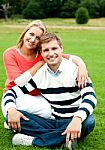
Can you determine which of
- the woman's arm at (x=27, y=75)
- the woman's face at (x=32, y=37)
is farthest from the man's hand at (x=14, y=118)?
the woman's face at (x=32, y=37)

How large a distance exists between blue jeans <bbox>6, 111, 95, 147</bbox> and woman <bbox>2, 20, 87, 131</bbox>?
11 centimetres

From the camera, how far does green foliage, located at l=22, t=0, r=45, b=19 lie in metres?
69.6

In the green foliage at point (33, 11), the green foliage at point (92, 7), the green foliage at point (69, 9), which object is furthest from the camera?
the green foliage at point (69, 9)

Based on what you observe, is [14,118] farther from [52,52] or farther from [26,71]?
[52,52]

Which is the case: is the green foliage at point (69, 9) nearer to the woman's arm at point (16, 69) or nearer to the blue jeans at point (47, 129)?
the woman's arm at point (16, 69)

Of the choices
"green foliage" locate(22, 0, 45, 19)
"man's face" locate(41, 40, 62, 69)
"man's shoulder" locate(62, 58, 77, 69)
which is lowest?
"green foliage" locate(22, 0, 45, 19)

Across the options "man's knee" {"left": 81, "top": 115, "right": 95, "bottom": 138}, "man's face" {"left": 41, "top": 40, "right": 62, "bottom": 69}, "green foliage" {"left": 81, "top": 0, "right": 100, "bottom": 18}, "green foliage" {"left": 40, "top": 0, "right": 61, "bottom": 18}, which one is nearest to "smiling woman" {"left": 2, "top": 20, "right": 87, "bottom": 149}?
"man's face" {"left": 41, "top": 40, "right": 62, "bottom": 69}

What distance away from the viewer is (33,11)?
6969cm

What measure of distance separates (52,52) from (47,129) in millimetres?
940

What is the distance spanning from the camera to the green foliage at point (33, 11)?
69.6 meters

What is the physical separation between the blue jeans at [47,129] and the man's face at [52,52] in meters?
0.71

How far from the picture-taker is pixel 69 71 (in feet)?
17.2

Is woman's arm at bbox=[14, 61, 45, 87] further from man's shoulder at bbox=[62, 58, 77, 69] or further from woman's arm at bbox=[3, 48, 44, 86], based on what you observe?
man's shoulder at bbox=[62, 58, 77, 69]

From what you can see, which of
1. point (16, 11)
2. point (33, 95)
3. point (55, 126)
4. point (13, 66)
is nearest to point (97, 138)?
point (55, 126)
